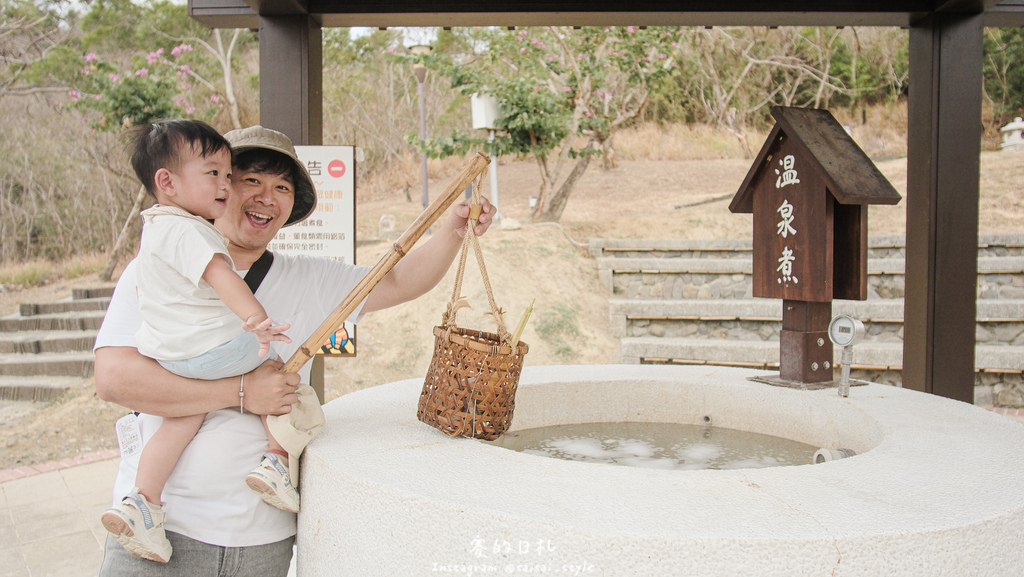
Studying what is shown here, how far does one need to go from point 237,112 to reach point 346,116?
2.54 meters

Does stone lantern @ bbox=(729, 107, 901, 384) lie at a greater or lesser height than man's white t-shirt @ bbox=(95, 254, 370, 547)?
greater

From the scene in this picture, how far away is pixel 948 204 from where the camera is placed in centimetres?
339

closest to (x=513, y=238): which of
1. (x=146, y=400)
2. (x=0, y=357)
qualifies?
(x=0, y=357)

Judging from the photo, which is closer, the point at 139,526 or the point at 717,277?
the point at 139,526

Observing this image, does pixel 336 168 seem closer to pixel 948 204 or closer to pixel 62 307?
pixel 948 204

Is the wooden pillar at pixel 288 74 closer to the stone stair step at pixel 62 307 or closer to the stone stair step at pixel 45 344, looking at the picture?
the stone stair step at pixel 45 344

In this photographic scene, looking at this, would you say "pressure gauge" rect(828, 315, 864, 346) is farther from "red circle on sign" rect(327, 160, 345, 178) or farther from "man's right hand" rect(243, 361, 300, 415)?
"red circle on sign" rect(327, 160, 345, 178)

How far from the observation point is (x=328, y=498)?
5.34 ft

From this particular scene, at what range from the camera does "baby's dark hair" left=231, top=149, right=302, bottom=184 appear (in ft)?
5.98

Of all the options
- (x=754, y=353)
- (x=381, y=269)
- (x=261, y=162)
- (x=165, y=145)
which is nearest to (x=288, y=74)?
(x=261, y=162)

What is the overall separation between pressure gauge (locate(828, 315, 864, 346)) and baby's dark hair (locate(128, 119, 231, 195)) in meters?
2.14

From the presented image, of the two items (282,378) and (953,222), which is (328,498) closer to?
(282,378)

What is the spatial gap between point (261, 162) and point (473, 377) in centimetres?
78

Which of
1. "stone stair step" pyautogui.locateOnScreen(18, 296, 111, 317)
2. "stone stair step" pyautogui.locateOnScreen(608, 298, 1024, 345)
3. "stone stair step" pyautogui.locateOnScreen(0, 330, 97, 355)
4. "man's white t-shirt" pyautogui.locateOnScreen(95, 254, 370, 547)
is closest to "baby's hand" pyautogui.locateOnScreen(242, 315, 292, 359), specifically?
"man's white t-shirt" pyautogui.locateOnScreen(95, 254, 370, 547)
